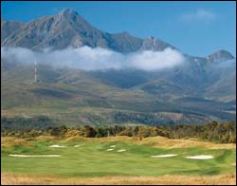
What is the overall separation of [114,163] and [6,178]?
14.5m

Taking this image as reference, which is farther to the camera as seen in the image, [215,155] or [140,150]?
[140,150]

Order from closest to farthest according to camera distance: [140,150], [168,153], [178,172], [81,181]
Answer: [81,181] → [178,172] → [168,153] → [140,150]

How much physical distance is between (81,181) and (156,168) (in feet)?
34.7

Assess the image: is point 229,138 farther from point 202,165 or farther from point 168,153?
point 202,165

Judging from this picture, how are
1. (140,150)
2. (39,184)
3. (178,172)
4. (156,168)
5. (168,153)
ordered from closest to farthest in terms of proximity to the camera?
(39,184), (178,172), (156,168), (168,153), (140,150)

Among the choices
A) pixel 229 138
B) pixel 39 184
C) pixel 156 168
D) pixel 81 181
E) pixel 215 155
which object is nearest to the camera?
pixel 39 184

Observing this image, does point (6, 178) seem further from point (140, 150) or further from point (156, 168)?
point (140, 150)

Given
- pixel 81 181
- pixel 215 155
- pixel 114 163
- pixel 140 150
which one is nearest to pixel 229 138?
pixel 140 150

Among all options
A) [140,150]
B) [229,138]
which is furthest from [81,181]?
[229,138]

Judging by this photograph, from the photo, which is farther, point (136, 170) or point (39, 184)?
point (136, 170)

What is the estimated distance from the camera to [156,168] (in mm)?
36062

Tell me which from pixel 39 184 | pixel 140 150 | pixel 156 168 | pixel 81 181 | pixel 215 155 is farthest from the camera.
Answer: pixel 140 150

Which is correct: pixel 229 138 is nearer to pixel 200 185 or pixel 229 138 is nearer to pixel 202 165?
pixel 202 165

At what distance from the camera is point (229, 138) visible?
105188 mm
